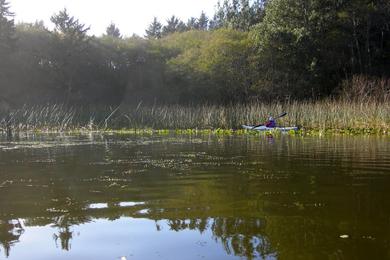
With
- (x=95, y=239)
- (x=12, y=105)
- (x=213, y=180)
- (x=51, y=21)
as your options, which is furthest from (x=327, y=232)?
(x=51, y=21)

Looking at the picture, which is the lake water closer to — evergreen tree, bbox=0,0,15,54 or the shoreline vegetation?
the shoreline vegetation

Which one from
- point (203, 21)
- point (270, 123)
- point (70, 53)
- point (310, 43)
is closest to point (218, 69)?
point (310, 43)

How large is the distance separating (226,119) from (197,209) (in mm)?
16884

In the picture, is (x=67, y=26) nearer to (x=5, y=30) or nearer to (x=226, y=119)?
(x=5, y=30)

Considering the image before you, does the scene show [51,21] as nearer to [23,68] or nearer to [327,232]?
[23,68]

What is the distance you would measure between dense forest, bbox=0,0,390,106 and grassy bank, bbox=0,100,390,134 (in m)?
9.10

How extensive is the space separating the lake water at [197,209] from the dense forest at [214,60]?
72.9ft

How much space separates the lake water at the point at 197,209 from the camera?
3.72 meters

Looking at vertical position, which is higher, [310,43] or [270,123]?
[310,43]

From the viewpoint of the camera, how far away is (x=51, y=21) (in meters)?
36.8

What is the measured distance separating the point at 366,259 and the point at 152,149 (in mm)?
9050

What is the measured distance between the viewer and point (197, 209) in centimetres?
502

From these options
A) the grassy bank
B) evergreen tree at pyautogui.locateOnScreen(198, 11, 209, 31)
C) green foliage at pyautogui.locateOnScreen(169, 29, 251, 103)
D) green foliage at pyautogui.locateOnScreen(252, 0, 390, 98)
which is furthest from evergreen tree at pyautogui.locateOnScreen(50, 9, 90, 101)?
evergreen tree at pyautogui.locateOnScreen(198, 11, 209, 31)

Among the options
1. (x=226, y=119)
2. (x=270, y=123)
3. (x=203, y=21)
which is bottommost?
(x=270, y=123)
